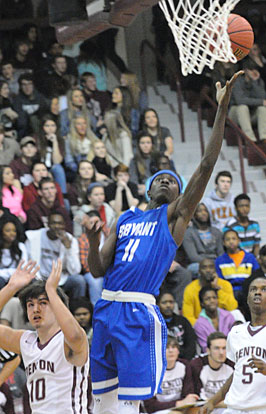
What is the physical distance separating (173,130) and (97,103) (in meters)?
1.78

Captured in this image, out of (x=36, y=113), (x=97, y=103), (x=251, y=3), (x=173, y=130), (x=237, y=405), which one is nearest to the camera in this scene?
(x=237, y=405)

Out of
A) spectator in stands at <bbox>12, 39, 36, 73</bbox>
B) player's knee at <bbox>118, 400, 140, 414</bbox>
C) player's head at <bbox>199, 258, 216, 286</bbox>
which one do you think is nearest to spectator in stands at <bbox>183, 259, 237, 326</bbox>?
player's head at <bbox>199, 258, 216, 286</bbox>

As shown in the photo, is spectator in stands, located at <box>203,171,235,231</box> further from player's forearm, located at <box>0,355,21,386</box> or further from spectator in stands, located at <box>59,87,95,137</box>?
player's forearm, located at <box>0,355,21,386</box>

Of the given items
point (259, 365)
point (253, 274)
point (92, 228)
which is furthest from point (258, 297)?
point (253, 274)

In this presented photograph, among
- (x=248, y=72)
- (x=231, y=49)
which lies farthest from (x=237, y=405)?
(x=248, y=72)

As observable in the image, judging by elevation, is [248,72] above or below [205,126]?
above

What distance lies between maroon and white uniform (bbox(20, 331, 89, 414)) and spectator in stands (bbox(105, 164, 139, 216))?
233 inches

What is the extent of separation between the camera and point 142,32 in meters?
16.4

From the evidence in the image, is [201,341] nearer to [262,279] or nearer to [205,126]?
[262,279]

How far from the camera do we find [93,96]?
13359mm

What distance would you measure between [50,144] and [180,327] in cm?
343

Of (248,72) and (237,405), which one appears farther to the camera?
(248,72)

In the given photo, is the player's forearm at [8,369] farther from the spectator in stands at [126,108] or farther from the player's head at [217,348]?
the spectator in stands at [126,108]

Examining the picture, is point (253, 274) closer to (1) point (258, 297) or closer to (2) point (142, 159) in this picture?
(2) point (142, 159)
